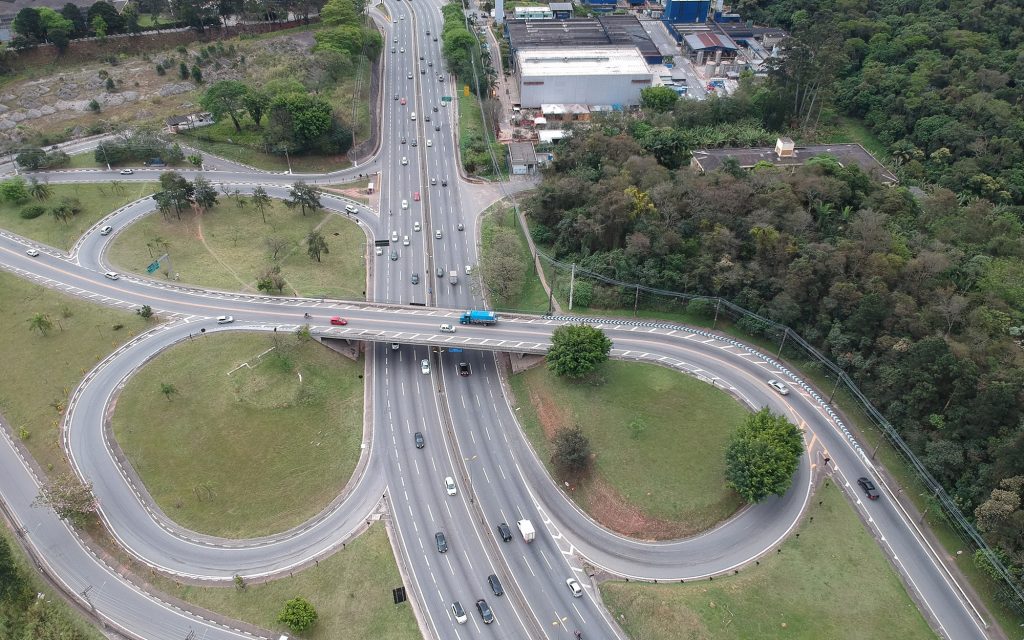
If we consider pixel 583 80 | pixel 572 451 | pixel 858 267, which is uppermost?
pixel 583 80

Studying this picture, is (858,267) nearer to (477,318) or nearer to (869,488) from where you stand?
(869,488)

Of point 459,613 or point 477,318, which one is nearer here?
point 459,613

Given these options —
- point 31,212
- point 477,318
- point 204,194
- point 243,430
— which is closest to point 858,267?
point 477,318

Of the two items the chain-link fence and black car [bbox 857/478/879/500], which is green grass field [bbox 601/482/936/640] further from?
the chain-link fence

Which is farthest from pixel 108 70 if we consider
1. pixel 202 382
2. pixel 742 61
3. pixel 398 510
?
pixel 742 61

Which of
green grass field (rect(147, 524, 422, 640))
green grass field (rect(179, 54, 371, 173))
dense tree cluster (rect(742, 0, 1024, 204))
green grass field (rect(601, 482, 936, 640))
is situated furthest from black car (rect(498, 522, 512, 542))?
dense tree cluster (rect(742, 0, 1024, 204))

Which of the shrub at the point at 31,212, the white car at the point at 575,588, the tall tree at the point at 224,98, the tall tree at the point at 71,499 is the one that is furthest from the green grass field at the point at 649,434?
the shrub at the point at 31,212
